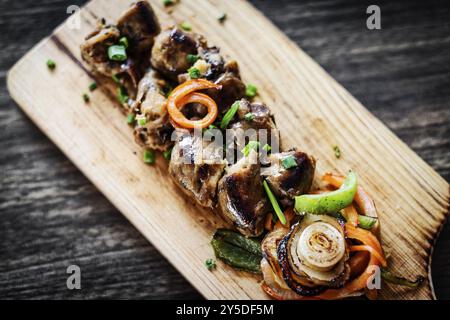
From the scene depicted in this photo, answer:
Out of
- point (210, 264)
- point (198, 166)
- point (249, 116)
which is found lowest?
point (210, 264)

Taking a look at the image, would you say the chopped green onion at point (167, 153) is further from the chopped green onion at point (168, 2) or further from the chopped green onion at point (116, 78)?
the chopped green onion at point (168, 2)

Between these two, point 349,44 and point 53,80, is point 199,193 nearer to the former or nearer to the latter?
point 53,80

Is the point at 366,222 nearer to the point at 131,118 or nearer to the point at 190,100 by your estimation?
the point at 190,100

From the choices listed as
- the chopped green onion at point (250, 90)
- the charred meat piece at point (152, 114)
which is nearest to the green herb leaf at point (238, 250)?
the charred meat piece at point (152, 114)

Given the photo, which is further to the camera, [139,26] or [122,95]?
[122,95]

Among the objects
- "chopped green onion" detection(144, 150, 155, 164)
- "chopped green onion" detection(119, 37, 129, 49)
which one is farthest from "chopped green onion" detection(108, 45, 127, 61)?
"chopped green onion" detection(144, 150, 155, 164)

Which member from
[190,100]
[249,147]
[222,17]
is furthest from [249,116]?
[222,17]

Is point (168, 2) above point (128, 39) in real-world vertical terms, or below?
above
